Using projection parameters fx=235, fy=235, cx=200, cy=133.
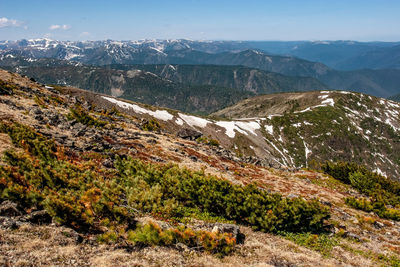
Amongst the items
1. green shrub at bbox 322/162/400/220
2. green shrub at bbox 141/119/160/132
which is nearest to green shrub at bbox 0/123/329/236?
green shrub at bbox 322/162/400/220

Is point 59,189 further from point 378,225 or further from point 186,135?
point 186,135

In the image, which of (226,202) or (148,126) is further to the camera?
(148,126)

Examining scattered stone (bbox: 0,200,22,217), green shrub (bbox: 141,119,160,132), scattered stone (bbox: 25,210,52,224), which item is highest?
scattered stone (bbox: 0,200,22,217)

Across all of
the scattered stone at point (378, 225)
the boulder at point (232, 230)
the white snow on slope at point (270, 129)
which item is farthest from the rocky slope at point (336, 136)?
the boulder at point (232, 230)

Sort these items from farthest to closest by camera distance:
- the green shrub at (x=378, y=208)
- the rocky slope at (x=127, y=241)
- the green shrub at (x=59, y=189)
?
the green shrub at (x=378, y=208) → the green shrub at (x=59, y=189) → the rocky slope at (x=127, y=241)

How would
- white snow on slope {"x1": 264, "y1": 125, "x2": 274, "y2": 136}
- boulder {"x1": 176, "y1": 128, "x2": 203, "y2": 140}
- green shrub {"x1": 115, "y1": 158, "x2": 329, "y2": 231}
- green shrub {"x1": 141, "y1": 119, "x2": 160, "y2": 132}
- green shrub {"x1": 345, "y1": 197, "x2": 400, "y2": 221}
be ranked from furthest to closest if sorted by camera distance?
white snow on slope {"x1": 264, "y1": 125, "x2": 274, "y2": 136} < boulder {"x1": 176, "y1": 128, "x2": 203, "y2": 140} < green shrub {"x1": 141, "y1": 119, "x2": 160, "y2": 132} < green shrub {"x1": 345, "y1": 197, "x2": 400, "y2": 221} < green shrub {"x1": 115, "y1": 158, "x2": 329, "y2": 231}

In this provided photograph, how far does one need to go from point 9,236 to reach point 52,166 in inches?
402

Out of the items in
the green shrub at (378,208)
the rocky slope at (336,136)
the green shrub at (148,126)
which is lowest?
the rocky slope at (336,136)

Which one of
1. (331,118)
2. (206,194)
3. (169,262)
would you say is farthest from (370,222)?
(331,118)

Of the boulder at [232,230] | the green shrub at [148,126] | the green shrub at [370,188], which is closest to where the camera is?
the boulder at [232,230]

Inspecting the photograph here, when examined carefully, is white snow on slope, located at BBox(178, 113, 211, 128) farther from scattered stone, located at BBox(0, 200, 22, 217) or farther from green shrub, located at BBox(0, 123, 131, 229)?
scattered stone, located at BBox(0, 200, 22, 217)

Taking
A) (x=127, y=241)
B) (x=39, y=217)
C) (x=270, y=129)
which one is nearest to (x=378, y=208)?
(x=127, y=241)

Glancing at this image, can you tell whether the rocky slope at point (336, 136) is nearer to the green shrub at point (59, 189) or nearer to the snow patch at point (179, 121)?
the snow patch at point (179, 121)

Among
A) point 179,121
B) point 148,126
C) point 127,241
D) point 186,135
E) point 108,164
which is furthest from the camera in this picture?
point 179,121
